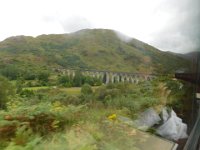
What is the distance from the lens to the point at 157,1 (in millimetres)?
2900

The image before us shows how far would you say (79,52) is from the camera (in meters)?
2.20

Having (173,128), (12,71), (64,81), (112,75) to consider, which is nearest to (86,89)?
(64,81)

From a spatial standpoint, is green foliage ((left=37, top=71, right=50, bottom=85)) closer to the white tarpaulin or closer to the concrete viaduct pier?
the concrete viaduct pier

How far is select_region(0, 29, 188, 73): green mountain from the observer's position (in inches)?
72.9

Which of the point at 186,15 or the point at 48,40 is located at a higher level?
the point at 186,15

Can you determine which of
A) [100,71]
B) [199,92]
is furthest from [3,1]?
[199,92]

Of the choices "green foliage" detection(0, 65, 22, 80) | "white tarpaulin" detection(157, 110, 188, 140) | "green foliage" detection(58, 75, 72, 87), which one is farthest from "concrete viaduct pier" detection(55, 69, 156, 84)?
"white tarpaulin" detection(157, 110, 188, 140)

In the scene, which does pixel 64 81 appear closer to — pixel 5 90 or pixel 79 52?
pixel 79 52

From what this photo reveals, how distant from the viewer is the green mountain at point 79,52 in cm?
185

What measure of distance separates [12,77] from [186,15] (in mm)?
2223

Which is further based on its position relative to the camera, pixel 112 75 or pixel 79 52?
pixel 112 75

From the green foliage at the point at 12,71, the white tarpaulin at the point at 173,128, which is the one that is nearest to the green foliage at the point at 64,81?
the green foliage at the point at 12,71

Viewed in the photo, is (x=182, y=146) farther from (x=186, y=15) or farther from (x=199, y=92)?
(x=186, y=15)

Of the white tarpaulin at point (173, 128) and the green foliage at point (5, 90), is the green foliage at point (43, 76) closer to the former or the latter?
the green foliage at point (5, 90)
